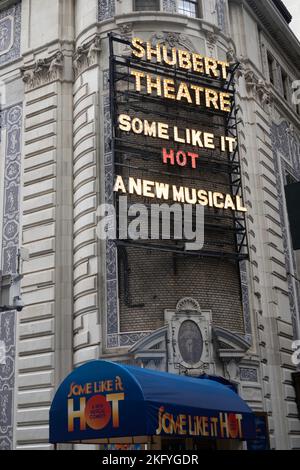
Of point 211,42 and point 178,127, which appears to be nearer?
point 178,127

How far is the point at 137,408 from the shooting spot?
12.2m

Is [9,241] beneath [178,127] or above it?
beneath

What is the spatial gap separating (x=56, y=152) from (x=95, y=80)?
3.00 m

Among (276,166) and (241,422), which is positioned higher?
(276,166)

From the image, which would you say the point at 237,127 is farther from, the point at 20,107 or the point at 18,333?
the point at 18,333

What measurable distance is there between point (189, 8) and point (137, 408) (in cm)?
1788

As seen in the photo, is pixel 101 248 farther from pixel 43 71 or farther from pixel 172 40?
pixel 172 40

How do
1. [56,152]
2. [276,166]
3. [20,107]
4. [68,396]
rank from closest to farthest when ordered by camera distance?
[68,396]
[56,152]
[20,107]
[276,166]

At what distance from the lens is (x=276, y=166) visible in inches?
1079

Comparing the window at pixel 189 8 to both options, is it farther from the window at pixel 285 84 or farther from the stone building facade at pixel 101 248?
the window at pixel 285 84

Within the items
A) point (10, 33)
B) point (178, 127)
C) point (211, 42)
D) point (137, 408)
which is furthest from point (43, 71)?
point (137, 408)

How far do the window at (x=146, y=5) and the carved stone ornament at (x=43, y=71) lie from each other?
3.50 m

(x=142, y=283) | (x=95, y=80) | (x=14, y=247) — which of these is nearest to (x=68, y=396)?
(x=142, y=283)

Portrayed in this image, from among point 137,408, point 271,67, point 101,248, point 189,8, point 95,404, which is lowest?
point 137,408
